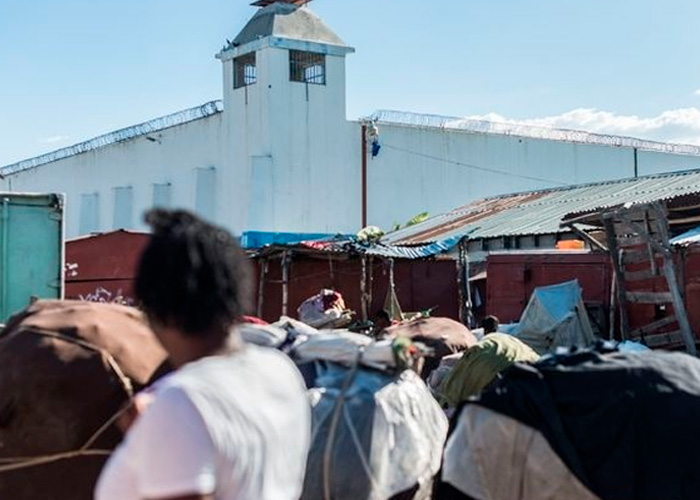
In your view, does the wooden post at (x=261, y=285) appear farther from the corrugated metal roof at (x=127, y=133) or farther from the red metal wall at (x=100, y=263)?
the corrugated metal roof at (x=127, y=133)

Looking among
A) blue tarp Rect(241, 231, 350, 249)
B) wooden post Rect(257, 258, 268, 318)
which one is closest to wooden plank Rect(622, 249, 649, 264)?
wooden post Rect(257, 258, 268, 318)

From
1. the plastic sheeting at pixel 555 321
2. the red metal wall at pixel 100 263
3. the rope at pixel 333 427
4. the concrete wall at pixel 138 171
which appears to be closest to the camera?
the rope at pixel 333 427

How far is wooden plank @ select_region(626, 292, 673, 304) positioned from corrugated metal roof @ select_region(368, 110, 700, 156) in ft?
87.3

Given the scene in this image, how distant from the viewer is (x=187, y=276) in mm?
2062

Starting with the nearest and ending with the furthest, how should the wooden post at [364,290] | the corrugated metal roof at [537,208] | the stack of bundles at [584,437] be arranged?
the stack of bundles at [584,437] → the wooden post at [364,290] → the corrugated metal roof at [537,208]

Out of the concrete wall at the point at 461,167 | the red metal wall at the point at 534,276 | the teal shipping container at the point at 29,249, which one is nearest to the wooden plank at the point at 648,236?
the red metal wall at the point at 534,276

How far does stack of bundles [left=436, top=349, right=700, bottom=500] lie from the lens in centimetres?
391

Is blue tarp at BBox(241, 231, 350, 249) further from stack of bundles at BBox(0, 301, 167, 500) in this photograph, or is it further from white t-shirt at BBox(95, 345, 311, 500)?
white t-shirt at BBox(95, 345, 311, 500)

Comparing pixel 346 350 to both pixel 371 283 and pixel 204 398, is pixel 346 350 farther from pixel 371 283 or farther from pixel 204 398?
pixel 371 283

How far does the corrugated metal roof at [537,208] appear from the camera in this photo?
20344mm

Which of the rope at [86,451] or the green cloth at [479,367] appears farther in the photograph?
the green cloth at [479,367]

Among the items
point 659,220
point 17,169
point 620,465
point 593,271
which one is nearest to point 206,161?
point 17,169

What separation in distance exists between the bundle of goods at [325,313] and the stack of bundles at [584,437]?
8439 mm

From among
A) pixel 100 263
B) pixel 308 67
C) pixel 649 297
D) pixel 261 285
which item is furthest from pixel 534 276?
pixel 308 67
